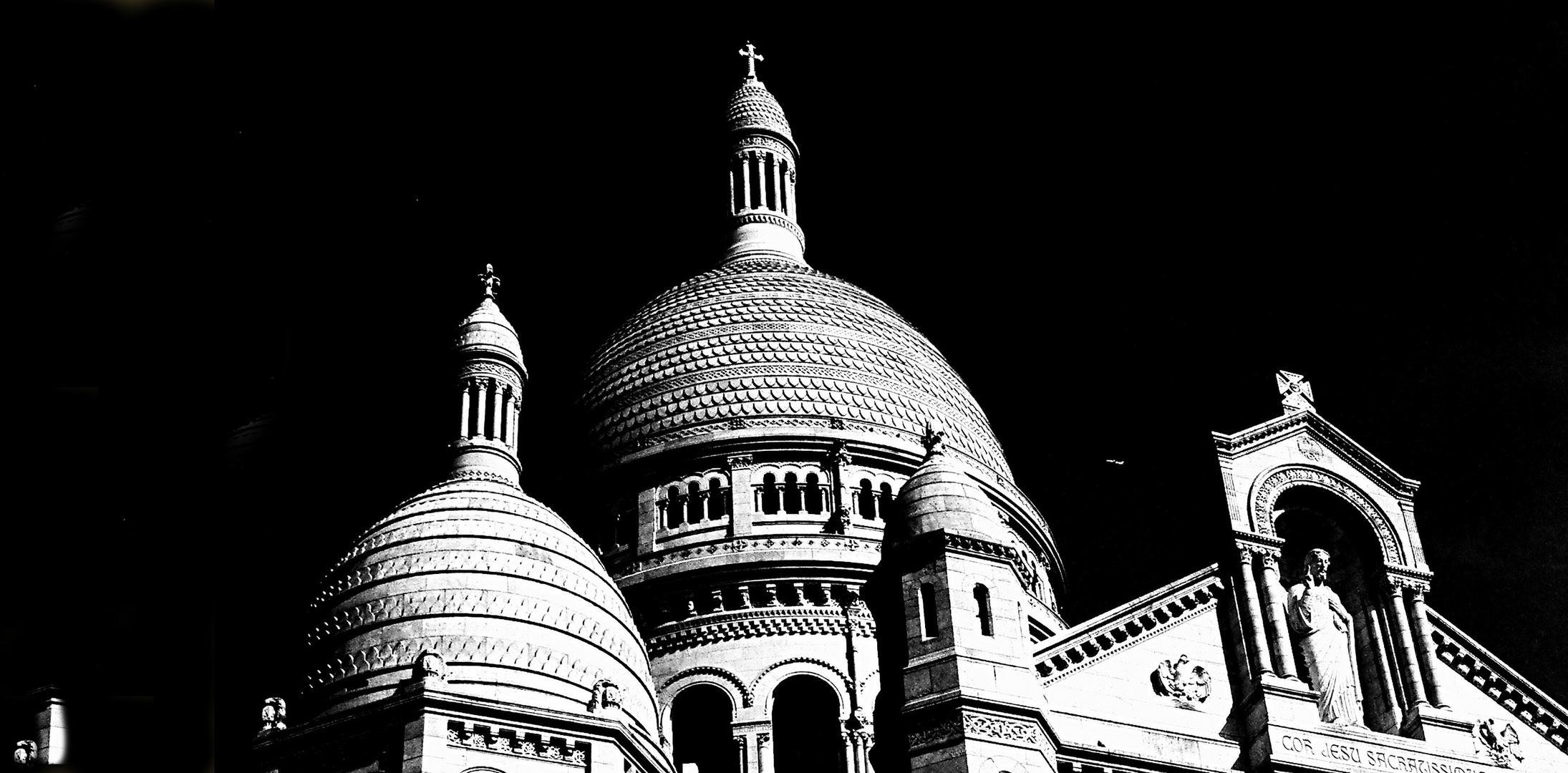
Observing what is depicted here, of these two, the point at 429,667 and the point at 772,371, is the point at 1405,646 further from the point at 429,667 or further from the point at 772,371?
the point at 772,371

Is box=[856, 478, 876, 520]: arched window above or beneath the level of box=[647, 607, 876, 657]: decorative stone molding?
above

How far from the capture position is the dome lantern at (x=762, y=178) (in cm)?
4900

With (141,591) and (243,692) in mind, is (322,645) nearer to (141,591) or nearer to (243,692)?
(243,692)

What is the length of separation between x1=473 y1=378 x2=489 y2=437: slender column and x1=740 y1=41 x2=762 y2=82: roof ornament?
20775mm

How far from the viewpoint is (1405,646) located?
81.9 feet

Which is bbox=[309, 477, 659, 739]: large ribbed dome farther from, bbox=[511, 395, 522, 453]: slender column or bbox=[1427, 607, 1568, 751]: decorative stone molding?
bbox=[1427, 607, 1568, 751]: decorative stone molding

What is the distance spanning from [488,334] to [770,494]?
21.5 feet

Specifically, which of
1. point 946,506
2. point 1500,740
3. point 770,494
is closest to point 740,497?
point 770,494

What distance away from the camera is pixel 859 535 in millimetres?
37531

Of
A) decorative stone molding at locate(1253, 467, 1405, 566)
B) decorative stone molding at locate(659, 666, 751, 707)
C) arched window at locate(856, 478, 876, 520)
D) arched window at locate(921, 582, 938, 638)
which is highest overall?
arched window at locate(856, 478, 876, 520)

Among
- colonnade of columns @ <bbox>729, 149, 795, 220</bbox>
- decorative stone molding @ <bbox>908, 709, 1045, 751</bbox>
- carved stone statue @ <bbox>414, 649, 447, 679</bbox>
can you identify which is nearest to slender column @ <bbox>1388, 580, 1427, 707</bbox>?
decorative stone molding @ <bbox>908, 709, 1045, 751</bbox>

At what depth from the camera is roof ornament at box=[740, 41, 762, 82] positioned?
2176 inches

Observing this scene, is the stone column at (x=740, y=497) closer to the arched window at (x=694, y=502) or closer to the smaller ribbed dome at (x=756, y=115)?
the arched window at (x=694, y=502)

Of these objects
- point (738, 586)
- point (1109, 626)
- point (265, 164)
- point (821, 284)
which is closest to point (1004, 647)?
point (1109, 626)
